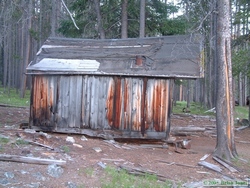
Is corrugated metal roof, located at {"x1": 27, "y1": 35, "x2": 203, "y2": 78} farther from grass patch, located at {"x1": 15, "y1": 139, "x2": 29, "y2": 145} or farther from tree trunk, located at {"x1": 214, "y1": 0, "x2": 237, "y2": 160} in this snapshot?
grass patch, located at {"x1": 15, "y1": 139, "x2": 29, "y2": 145}

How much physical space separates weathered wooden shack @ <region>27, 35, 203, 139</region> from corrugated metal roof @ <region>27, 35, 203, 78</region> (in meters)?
0.04

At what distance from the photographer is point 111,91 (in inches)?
485

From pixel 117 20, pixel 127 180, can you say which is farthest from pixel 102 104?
pixel 117 20

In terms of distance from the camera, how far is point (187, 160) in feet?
32.7

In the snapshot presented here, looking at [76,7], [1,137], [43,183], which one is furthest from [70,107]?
[76,7]

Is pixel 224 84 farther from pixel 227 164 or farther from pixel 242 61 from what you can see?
pixel 242 61

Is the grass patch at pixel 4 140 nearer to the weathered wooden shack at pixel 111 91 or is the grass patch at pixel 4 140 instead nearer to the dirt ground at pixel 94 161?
the dirt ground at pixel 94 161

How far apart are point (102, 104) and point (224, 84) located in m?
4.60

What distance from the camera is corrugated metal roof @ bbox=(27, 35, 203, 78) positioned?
12172mm

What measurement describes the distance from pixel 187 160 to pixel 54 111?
554 centimetres

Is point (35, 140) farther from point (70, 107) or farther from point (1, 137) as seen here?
point (70, 107)

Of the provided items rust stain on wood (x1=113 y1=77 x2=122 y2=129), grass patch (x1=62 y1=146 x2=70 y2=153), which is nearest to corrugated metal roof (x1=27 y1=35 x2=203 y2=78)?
rust stain on wood (x1=113 y1=77 x2=122 y2=129)

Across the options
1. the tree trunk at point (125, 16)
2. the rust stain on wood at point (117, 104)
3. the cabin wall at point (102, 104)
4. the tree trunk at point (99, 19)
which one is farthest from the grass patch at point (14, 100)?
the rust stain on wood at point (117, 104)

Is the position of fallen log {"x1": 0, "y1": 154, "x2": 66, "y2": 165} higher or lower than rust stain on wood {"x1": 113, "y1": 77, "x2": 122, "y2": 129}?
lower
